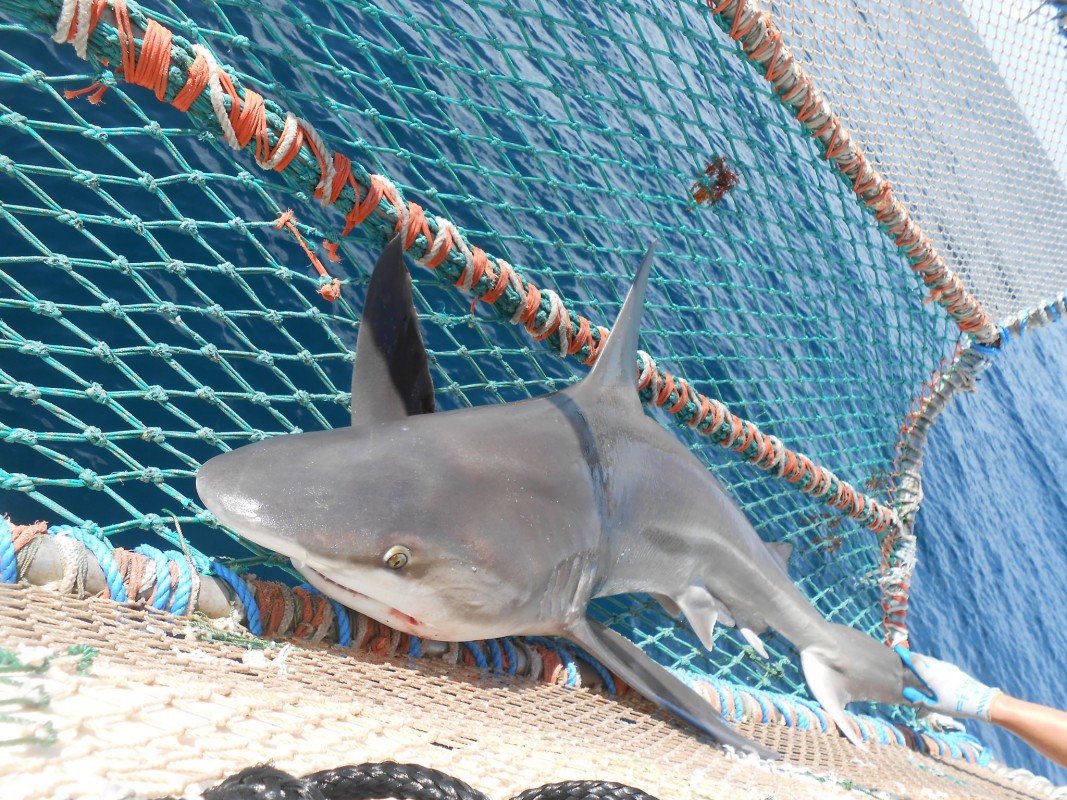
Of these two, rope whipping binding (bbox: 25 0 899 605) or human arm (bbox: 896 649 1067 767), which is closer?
rope whipping binding (bbox: 25 0 899 605)

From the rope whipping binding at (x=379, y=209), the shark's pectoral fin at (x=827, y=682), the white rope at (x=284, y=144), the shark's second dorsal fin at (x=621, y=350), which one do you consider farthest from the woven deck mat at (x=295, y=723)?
the white rope at (x=284, y=144)

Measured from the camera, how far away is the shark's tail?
4.17 metres

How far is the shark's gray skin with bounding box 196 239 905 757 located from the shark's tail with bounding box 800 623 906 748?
594 mm

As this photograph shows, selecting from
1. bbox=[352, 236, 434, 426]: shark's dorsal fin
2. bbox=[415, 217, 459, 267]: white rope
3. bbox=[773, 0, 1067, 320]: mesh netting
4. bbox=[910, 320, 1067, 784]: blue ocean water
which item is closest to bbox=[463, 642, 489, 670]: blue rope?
bbox=[352, 236, 434, 426]: shark's dorsal fin

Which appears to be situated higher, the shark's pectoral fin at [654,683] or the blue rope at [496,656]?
the shark's pectoral fin at [654,683]

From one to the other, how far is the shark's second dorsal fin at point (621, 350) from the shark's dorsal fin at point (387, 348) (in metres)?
0.76

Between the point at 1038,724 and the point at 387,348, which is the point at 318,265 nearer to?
the point at 387,348

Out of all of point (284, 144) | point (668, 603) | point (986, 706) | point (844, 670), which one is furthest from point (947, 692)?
point (284, 144)

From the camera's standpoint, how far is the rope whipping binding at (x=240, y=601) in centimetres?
200

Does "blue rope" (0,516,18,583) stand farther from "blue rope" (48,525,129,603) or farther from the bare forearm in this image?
the bare forearm

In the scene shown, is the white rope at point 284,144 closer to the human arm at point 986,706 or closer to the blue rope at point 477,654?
the blue rope at point 477,654

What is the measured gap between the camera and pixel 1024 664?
10.4 meters

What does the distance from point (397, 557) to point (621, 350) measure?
54.3 inches

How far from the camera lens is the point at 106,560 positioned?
2.09 metres
